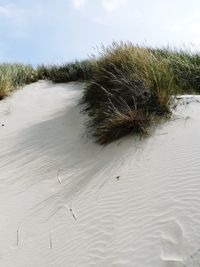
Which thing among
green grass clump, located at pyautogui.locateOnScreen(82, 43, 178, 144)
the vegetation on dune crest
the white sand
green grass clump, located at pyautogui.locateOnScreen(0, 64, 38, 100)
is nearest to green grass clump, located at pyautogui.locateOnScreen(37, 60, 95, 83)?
green grass clump, located at pyautogui.locateOnScreen(0, 64, 38, 100)

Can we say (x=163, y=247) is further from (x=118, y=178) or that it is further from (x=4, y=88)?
(x=4, y=88)

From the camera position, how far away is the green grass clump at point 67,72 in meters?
13.5

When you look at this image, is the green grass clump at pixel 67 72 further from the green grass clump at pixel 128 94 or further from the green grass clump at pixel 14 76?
the green grass clump at pixel 128 94

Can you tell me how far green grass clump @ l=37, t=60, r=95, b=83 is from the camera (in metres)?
13.5

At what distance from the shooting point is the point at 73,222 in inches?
210

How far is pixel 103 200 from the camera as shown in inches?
218

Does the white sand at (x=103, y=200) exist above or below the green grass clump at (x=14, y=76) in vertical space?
below

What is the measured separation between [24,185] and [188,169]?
257cm

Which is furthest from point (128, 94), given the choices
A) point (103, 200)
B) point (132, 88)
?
point (103, 200)

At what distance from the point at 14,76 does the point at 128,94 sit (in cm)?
640

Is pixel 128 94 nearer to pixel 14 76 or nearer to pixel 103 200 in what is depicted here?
pixel 103 200

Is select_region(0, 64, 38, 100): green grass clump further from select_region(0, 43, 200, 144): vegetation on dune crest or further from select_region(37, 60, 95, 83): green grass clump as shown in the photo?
select_region(37, 60, 95, 83): green grass clump

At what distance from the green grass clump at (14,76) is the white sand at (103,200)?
3620mm

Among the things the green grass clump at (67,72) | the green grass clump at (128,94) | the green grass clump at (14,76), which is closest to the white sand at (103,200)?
the green grass clump at (128,94)
